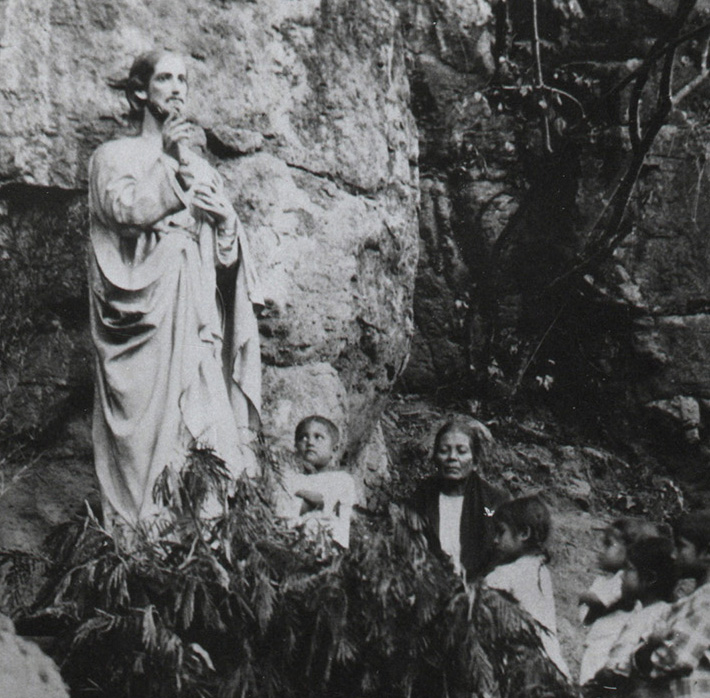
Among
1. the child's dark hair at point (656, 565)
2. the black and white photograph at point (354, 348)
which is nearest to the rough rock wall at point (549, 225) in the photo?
the black and white photograph at point (354, 348)

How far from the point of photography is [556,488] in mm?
7020

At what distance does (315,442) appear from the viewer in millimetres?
5020

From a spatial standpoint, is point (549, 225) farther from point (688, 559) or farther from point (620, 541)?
point (688, 559)

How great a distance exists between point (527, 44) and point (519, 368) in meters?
1.94

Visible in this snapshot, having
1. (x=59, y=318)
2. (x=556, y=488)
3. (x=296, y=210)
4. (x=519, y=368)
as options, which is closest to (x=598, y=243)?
(x=519, y=368)

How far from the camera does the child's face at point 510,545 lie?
4.60 m

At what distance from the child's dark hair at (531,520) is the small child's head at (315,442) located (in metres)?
0.75

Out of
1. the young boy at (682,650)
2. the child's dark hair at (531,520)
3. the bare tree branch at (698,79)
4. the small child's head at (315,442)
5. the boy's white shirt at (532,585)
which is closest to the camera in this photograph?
the young boy at (682,650)

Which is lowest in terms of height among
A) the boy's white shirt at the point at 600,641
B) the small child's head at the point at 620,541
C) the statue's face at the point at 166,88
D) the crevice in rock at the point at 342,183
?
the boy's white shirt at the point at 600,641

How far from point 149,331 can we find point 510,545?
154cm

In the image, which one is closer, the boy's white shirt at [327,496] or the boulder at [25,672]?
the boulder at [25,672]

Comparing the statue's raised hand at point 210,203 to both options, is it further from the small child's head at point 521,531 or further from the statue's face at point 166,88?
the small child's head at point 521,531

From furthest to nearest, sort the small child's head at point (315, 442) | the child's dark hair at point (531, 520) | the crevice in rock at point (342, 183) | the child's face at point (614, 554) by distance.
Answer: the crevice in rock at point (342, 183) → the small child's head at point (315, 442) → the child's dark hair at point (531, 520) → the child's face at point (614, 554)

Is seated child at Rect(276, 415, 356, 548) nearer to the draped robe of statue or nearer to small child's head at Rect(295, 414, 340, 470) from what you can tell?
small child's head at Rect(295, 414, 340, 470)
